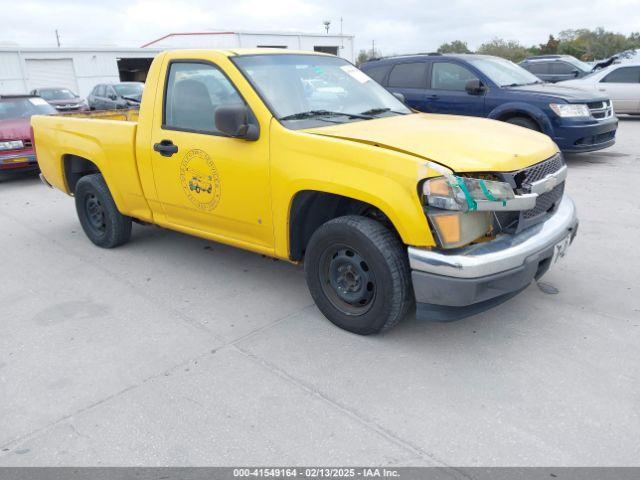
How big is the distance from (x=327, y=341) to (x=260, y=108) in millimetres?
1656

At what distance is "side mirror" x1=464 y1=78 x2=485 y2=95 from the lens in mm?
8469

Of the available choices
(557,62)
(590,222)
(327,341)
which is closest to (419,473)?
(327,341)

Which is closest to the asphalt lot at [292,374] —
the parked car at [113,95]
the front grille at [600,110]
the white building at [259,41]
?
the front grille at [600,110]

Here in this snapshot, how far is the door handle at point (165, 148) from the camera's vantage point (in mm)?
4195

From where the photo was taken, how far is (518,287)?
3178 mm

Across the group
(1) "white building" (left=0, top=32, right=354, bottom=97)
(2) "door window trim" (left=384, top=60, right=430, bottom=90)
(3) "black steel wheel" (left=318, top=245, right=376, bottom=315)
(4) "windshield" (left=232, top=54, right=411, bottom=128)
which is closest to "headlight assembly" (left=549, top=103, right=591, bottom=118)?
(2) "door window trim" (left=384, top=60, right=430, bottom=90)

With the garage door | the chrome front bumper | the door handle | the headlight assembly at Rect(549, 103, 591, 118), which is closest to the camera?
the chrome front bumper

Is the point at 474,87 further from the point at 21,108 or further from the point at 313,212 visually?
the point at 21,108

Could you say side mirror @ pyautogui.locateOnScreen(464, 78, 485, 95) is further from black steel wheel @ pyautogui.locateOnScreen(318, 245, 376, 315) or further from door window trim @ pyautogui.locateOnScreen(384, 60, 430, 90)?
black steel wheel @ pyautogui.locateOnScreen(318, 245, 376, 315)

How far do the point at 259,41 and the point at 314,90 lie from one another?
3432 cm

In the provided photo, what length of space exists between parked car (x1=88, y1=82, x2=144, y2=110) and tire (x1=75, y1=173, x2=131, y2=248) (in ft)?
41.4

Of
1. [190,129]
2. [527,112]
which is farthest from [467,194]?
[527,112]

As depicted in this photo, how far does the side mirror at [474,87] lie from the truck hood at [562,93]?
46 centimetres

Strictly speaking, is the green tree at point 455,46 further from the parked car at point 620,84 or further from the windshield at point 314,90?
the windshield at point 314,90
